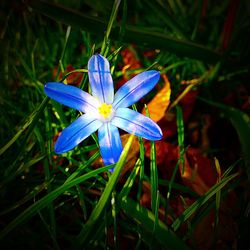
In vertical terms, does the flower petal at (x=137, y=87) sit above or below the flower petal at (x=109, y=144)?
above

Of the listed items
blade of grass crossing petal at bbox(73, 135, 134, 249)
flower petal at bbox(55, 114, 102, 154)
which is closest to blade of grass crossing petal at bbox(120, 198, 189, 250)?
blade of grass crossing petal at bbox(73, 135, 134, 249)

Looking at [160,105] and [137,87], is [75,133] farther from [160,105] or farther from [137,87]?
[160,105]

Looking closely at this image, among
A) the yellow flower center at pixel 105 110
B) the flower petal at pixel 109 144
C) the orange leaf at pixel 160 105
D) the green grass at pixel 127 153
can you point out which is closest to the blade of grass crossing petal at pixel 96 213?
the green grass at pixel 127 153

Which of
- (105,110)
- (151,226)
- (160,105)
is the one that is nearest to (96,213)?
(151,226)

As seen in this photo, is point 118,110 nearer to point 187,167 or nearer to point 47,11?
point 187,167

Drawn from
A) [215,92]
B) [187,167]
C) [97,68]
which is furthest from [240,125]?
[97,68]

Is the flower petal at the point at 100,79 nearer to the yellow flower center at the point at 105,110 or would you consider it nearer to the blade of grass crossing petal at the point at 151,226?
the yellow flower center at the point at 105,110
